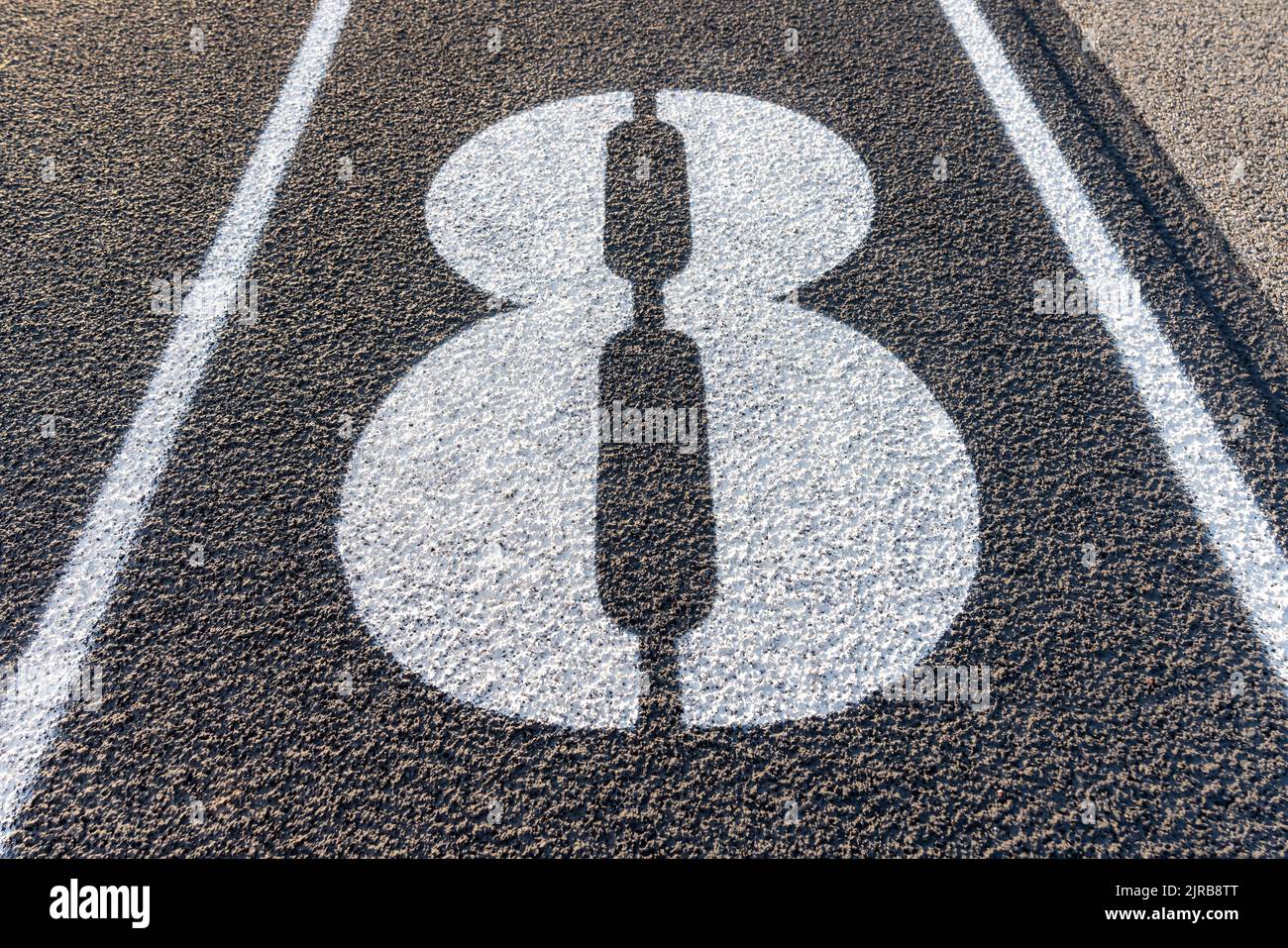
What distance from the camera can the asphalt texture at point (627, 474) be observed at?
2.04 meters

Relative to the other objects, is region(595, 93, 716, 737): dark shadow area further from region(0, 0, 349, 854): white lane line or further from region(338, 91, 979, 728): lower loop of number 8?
region(0, 0, 349, 854): white lane line

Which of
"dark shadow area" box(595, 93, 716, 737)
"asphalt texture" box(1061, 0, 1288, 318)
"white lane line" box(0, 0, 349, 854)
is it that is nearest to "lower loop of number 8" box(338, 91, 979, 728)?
"dark shadow area" box(595, 93, 716, 737)

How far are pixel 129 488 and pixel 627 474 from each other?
1398 millimetres

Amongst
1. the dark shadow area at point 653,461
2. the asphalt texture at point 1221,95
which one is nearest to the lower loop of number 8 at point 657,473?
the dark shadow area at point 653,461

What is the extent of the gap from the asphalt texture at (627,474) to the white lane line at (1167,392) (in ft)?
0.16

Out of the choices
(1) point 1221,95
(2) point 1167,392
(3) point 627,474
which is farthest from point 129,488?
(1) point 1221,95

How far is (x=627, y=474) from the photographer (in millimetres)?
2596

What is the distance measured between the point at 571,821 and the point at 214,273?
2.22 meters

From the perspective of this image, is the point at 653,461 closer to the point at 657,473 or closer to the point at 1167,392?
the point at 657,473

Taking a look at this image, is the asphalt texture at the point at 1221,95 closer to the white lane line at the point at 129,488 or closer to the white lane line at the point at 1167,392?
the white lane line at the point at 1167,392

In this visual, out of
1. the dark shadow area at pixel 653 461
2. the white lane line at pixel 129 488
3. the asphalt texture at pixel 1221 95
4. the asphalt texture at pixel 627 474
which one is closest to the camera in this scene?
the asphalt texture at pixel 627 474
